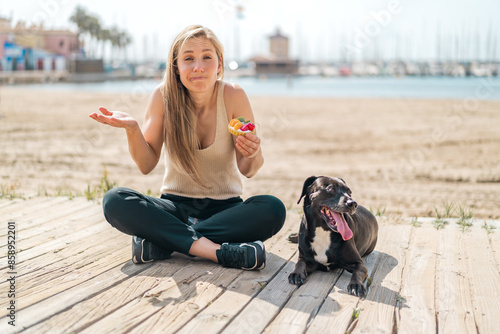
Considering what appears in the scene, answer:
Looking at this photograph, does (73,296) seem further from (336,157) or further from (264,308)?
(336,157)

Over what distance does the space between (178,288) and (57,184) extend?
5.30 metres

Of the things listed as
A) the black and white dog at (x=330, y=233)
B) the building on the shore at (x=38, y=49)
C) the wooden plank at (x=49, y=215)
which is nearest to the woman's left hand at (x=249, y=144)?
the black and white dog at (x=330, y=233)

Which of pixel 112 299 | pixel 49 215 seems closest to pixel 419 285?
pixel 112 299

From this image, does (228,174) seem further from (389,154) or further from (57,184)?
(389,154)

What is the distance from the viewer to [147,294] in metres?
2.62

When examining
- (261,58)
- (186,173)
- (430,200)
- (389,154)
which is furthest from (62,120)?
(261,58)

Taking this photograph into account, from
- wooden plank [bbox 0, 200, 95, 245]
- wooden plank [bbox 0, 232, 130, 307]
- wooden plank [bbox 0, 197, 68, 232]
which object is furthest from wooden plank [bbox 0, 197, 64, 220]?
wooden plank [bbox 0, 232, 130, 307]

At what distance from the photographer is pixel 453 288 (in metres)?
2.78

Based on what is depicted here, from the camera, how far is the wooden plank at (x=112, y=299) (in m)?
2.23

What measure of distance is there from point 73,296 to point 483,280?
2262 millimetres

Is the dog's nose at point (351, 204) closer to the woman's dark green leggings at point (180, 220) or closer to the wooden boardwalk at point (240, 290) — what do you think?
the wooden boardwalk at point (240, 290)

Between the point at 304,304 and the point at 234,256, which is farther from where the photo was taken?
the point at 234,256

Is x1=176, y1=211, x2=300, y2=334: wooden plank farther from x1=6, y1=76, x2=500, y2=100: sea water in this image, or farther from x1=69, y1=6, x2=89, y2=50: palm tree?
x1=69, y1=6, x2=89, y2=50: palm tree

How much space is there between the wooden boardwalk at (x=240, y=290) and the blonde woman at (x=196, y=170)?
0.15m
